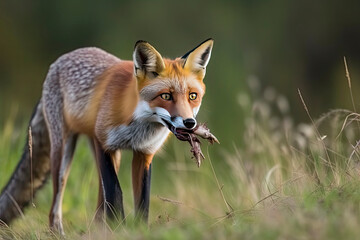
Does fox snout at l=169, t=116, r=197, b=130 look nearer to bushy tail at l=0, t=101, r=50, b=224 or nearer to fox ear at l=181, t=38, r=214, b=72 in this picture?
fox ear at l=181, t=38, r=214, b=72

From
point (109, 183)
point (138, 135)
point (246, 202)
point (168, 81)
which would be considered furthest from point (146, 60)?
point (246, 202)

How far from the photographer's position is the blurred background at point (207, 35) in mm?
14070

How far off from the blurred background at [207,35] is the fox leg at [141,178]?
25.9 ft

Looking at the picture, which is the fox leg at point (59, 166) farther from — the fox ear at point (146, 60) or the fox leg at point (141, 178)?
the fox ear at point (146, 60)

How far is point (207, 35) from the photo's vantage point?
13.7m

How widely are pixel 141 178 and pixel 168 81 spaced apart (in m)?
1.01

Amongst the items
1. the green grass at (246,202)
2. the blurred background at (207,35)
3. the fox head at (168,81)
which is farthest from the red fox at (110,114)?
the blurred background at (207,35)

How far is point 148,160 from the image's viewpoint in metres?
5.45

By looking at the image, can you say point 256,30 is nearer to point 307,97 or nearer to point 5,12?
point 307,97

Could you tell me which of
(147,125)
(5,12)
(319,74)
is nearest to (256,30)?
(319,74)

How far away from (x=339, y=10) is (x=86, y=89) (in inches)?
449

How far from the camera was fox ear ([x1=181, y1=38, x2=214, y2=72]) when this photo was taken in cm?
488

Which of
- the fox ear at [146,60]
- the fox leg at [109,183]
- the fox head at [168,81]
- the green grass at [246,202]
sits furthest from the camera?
the fox leg at [109,183]

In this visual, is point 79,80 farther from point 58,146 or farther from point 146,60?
point 146,60
